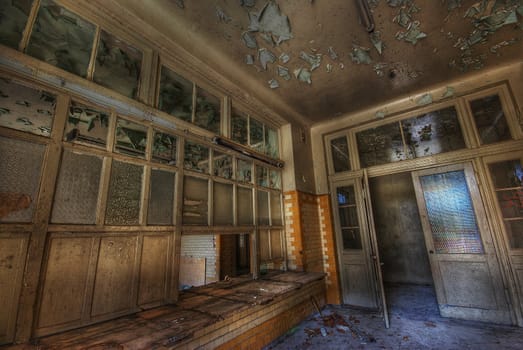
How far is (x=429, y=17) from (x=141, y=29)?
10.8 ft

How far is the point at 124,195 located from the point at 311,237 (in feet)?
11.0

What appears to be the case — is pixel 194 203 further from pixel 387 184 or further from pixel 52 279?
pixel 387 184

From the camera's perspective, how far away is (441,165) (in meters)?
3.98

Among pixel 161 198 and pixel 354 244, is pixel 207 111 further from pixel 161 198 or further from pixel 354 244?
pixel 354 244

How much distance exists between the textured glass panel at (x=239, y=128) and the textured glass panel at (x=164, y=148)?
114cm

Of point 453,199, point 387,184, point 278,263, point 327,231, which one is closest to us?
point 453,199

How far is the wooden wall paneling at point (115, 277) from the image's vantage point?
1915 millimetres

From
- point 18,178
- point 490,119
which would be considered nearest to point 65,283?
point 18,178

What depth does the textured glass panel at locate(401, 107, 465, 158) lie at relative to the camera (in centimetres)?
398

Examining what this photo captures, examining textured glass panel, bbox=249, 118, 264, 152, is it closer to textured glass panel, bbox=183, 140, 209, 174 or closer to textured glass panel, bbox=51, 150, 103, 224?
textured glass panel, bbox=183, 140, 209, 174

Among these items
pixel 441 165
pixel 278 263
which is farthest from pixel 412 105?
pixel 278 263

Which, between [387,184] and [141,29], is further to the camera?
[387,184]

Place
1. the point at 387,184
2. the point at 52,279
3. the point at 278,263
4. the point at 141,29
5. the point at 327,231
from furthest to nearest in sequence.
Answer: the point at 387,184 < the point at 327,231 < the point at 278,263 < the point at 141,29 < the point at 52,279

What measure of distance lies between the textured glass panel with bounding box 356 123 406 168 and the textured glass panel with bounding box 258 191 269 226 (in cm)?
219
